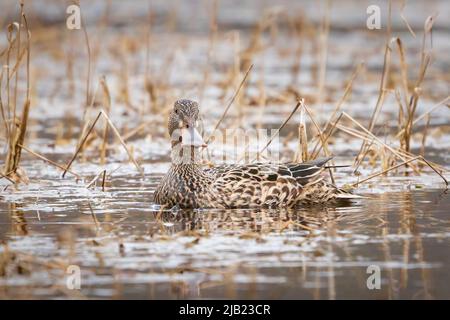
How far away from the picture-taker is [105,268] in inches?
252

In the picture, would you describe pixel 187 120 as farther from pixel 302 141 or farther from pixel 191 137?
pixel 302 141

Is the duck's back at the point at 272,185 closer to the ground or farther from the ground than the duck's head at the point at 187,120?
closer to the ground

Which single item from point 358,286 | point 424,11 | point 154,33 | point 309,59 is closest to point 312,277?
point 358,286

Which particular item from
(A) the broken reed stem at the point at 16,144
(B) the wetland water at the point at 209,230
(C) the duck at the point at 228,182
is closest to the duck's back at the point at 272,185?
(C) the duck at the point at 228,182

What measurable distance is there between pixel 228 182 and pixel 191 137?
18.4 inches

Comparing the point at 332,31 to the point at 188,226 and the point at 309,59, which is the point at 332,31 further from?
the point at 188,226

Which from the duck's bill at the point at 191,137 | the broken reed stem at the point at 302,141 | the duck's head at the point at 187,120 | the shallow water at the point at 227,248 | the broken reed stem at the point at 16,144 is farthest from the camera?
the broken reed stem at the point at 16,144

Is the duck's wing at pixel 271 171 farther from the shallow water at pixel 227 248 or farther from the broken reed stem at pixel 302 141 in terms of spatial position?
the broken reed stem at pixel 302 141

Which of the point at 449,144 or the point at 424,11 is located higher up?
the point at 424,11

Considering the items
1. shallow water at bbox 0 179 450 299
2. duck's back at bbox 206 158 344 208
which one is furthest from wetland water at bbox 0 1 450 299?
duck's back at bbox 206 158 344 208

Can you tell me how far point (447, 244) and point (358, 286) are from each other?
48.2 inches

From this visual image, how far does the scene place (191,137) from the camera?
8.42m

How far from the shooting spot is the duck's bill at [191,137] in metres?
8.31

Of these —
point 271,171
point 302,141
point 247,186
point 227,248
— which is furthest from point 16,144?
point 227,248
